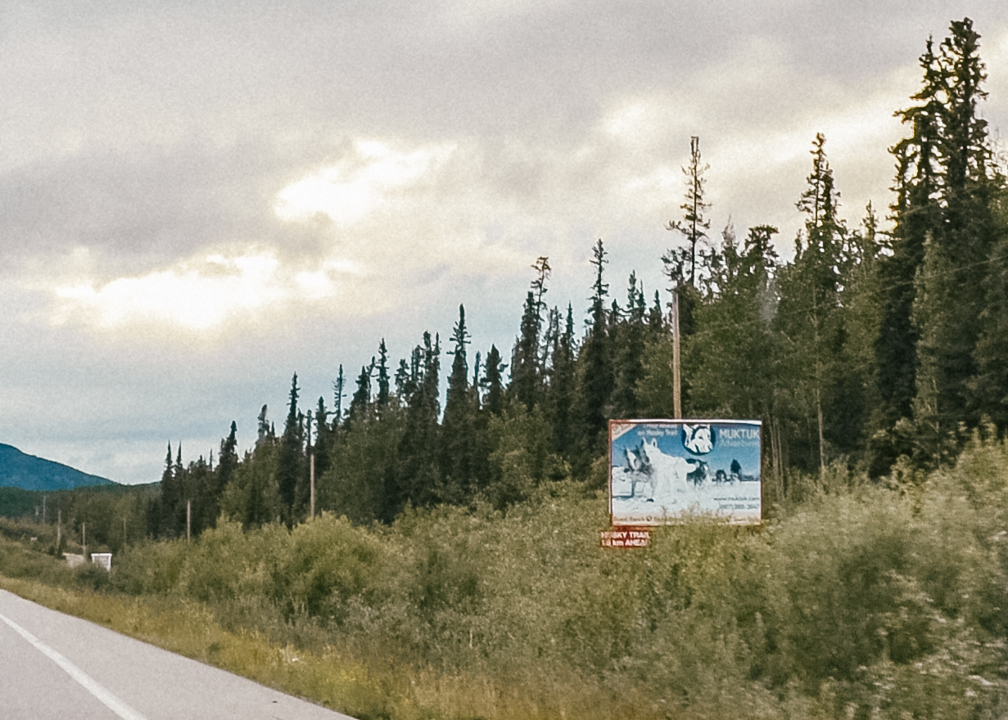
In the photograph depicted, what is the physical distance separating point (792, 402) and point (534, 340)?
7710 centimetres

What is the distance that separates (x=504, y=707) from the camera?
1145 centimetres

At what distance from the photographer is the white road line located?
12.1 meters

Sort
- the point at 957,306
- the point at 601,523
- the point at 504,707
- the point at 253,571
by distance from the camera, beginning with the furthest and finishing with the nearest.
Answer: the point at 957,306
the point at 253,571
the point at 601,523
the point at 504,707

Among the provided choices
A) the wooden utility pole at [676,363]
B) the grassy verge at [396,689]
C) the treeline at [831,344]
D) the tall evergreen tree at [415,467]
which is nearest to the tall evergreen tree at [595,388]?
the treeline at [831,344]

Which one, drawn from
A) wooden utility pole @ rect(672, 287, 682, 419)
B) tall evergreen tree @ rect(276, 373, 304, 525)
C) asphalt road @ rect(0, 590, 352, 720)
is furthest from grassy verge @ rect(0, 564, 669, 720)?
tall evergreen tree @ rect(276, 373, 304, 525)

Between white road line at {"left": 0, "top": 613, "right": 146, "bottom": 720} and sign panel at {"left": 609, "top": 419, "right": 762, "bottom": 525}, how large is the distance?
Result: 1208 cm

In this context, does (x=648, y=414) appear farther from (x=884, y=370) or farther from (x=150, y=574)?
(x=150, y=574)

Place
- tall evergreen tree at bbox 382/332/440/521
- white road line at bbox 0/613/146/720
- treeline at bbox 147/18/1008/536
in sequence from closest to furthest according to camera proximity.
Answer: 1. white road line at bbox 0/613/146/720
2. treeline at bbox 147/18/1008/536
3. tall evergreen tree at bbox 382/332/440/521

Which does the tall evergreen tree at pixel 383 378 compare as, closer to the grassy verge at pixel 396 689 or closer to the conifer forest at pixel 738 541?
the conifer forest at pixel 738 541

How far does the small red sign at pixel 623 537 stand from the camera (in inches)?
869

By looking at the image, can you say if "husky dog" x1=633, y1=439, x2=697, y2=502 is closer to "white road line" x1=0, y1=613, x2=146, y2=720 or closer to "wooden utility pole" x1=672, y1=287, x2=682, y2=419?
"wooden utility pole" x1=672, y1=287, x2=682, y2=419

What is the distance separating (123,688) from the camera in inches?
568

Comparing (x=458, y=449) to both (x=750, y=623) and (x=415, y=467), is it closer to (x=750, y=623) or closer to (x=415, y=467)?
(x=415, y=467)

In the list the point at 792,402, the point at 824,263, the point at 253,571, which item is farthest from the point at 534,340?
the point at 253,571
